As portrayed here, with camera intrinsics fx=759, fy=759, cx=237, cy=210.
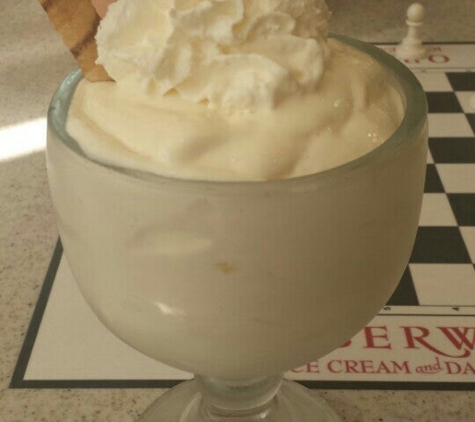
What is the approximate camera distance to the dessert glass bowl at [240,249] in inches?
16.7

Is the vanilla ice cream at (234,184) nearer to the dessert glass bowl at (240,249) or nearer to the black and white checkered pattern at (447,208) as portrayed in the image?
the dessert glass bowl at (240,249)

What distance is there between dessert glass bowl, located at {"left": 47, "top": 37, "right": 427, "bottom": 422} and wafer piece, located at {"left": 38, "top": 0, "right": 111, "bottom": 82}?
2cm

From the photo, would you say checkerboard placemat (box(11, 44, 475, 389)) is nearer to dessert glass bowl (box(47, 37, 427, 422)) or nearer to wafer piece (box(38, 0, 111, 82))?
dessert glass bowl (box(47, 37, 427, 422))

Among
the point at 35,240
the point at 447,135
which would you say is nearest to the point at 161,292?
the point at 35,240

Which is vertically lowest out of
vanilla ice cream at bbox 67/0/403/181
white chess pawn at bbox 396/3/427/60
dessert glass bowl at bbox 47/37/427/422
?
white chess pawn at bbox 396/3/427/60

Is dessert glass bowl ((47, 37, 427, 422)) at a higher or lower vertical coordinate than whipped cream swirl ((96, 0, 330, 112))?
lower

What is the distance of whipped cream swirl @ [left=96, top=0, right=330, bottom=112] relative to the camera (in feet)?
1.51

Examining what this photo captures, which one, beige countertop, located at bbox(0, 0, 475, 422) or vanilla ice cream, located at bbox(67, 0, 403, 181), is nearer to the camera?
vanilla ice cream, located at bbox(67, 0, 403, 181)

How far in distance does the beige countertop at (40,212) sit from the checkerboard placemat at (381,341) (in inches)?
0.5

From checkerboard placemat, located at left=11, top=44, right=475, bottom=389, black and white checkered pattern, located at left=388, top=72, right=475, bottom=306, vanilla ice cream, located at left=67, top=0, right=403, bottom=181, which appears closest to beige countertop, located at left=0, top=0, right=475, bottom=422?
checkerboard placemat, located at left=11, top=44, right=475, bottom=389

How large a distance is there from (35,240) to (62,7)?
44 centimetres

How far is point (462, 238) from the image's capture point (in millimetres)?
910

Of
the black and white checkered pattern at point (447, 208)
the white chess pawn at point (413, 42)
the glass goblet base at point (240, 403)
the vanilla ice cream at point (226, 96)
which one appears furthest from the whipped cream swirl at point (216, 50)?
the white chess pawn at point (413, 42)

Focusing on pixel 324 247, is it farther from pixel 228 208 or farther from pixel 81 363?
pixel 81 363
